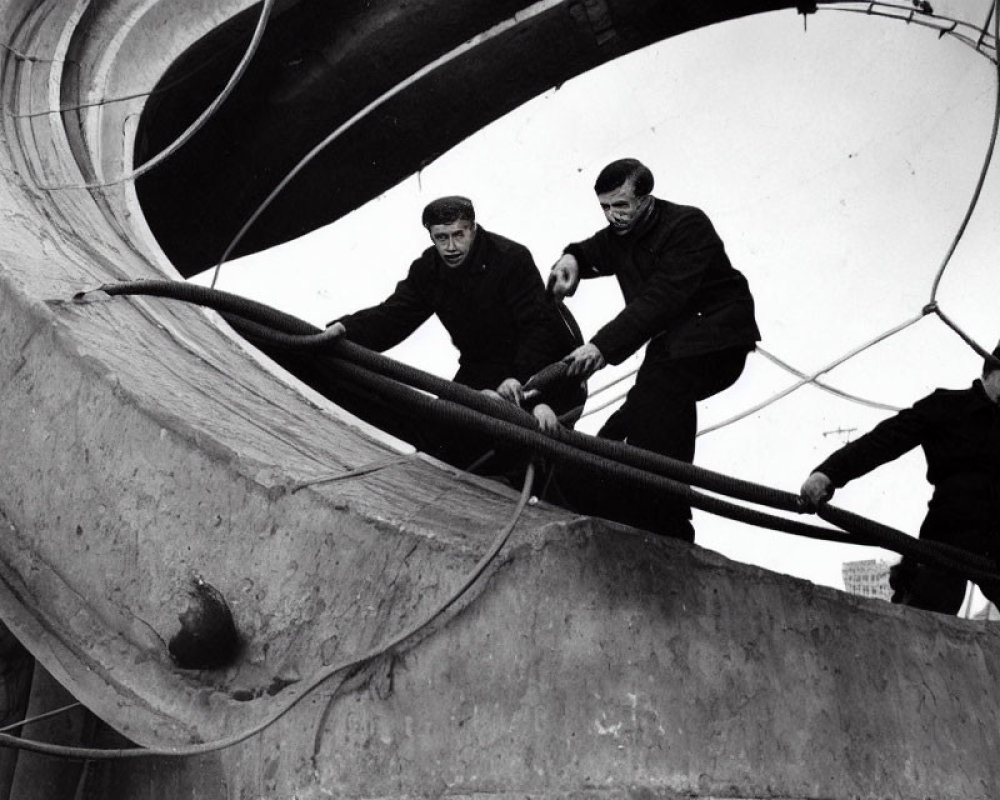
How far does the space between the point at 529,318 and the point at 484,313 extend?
6.6 inches

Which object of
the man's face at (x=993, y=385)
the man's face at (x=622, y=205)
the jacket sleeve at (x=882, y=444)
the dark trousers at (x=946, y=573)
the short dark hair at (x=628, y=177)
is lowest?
the dark trousers at (x=946, y=573)

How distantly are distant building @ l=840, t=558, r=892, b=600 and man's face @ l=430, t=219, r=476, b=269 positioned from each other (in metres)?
3.34

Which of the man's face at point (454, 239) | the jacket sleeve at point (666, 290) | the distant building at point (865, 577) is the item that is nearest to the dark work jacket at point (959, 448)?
the jacket sleeve at point (666, 290)

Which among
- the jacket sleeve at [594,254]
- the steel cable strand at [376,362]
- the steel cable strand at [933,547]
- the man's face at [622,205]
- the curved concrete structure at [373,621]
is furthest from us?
the jacket sleeve at [594,254]

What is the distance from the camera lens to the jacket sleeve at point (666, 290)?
11.3ft

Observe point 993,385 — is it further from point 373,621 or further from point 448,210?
point 373,621

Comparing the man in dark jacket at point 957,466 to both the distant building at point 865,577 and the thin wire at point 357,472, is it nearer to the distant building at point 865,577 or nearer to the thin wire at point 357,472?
the thin wire at point 357,472

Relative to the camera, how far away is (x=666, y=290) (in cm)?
358

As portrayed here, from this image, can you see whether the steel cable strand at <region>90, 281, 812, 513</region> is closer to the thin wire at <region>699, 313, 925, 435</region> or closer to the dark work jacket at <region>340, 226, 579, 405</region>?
the dark work jacket at <region>340, 226, 579, 405</region>

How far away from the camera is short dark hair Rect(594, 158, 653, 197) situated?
3.72 m

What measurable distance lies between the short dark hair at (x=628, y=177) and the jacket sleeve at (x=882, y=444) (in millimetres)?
978

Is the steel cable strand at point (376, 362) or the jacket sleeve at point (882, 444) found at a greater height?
the jacket sleeve at point (882, 444)

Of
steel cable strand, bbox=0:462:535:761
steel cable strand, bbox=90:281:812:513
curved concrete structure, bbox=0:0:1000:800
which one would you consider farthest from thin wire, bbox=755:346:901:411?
steel cable strand, bbox=0:462:535:761

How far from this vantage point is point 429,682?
246 centimetres
